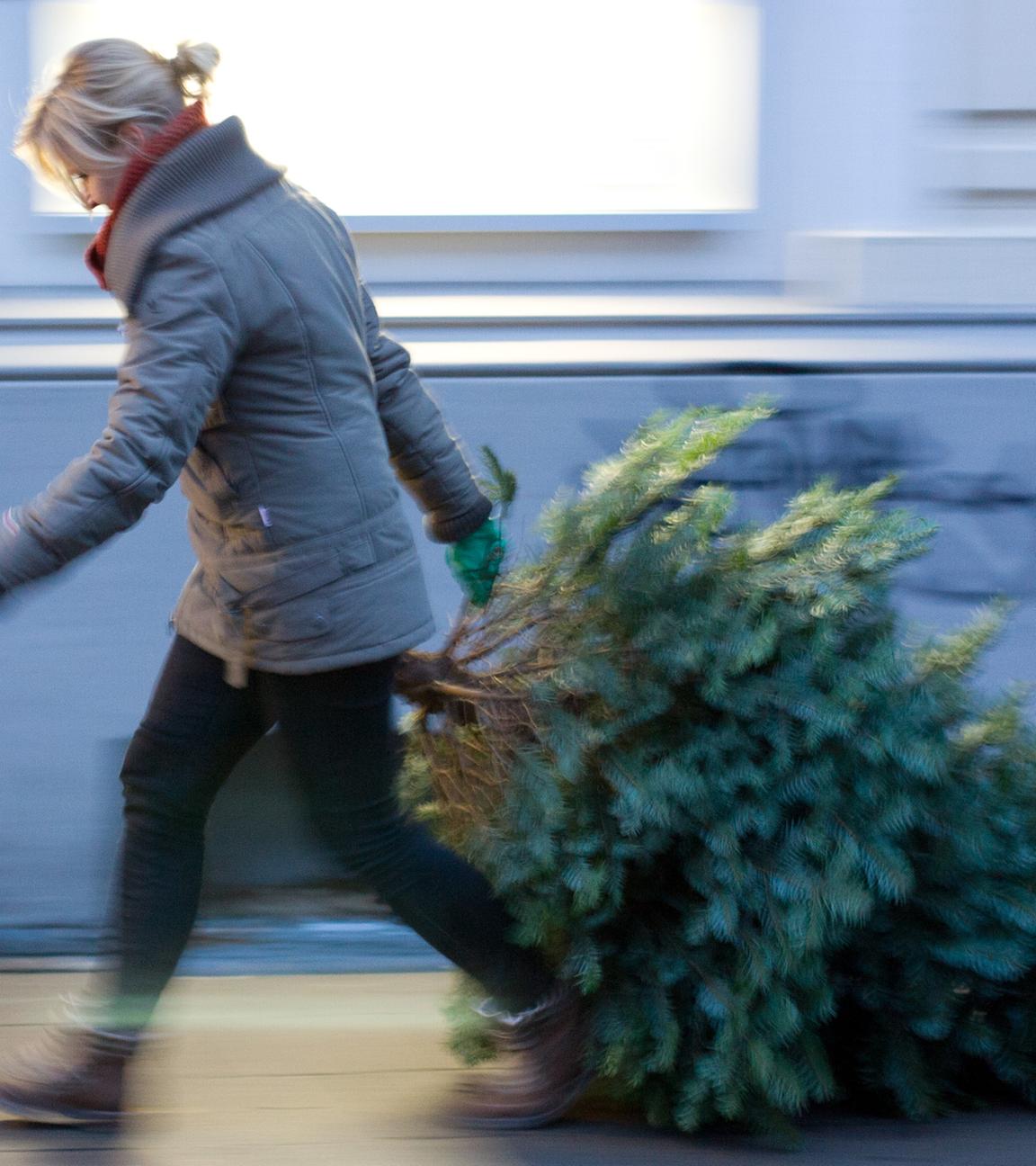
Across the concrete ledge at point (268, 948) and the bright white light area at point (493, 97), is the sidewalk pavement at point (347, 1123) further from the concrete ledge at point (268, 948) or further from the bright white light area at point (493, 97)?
the bright white light area at point (493, 97)

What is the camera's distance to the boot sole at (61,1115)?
2.55 m

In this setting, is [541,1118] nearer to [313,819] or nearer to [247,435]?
[313,819]

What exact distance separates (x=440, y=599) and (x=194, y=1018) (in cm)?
126

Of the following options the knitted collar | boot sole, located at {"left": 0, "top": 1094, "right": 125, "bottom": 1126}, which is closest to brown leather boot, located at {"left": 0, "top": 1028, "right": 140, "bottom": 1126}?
boot sole, located at {"left": 0, "top": 1094, "right": 125, "bottom": 1126}

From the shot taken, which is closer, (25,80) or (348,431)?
(348,431)

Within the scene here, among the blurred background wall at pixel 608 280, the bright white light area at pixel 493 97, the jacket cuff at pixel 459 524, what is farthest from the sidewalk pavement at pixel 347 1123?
the bright white light area at pixel 493 97

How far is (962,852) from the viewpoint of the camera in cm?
254

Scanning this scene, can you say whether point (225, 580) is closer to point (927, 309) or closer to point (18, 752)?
point (18, 752)

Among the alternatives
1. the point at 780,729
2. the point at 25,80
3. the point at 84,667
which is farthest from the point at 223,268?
the point at 25,80

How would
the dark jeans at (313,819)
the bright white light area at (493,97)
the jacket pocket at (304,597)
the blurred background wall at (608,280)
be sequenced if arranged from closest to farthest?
the jacket pocket at (304,597), the dark jeans at (313,819), the blurred background wall at (608,280), the bright white light area at (493,97)

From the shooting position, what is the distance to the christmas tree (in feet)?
7.98

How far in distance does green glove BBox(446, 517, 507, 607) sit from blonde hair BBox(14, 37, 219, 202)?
838mm

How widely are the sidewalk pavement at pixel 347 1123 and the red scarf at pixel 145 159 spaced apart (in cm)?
132

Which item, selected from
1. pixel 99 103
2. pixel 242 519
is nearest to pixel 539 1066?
pixel 242 519
